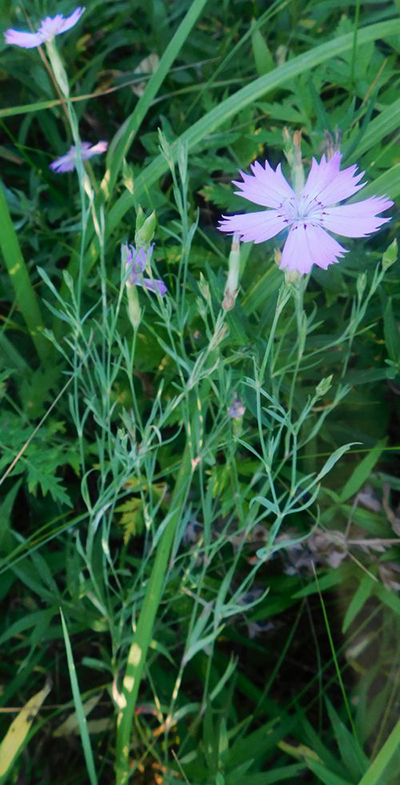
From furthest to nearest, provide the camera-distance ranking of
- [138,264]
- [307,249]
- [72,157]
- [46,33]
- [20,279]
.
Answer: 1. [72,157]
2. [20,279]
3. [46,33]
4. [138,264]
5. [307,249]

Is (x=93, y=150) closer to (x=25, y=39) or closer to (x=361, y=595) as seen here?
(x=25, y=39)

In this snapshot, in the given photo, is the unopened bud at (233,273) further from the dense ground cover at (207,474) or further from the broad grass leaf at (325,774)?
the broad grass leaf at (325,774)

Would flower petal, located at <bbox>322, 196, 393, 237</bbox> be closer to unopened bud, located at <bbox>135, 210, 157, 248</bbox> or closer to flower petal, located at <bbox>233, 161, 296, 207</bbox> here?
flower petal, located at <bbox>233, 161, 296, 207</bbox>

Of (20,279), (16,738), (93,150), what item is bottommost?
(16,738)

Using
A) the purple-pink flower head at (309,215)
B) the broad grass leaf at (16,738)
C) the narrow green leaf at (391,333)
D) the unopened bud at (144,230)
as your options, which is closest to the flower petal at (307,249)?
the purple-pink flower head at (309,215)

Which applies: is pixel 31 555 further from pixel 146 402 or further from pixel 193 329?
pixel 193 329

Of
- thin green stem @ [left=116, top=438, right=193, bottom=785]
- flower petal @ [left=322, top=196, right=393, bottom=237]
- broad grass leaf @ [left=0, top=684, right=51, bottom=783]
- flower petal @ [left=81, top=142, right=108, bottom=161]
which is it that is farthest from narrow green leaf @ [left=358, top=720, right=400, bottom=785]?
flower petal @ [left=81, top=142, right=108, bottom=161]

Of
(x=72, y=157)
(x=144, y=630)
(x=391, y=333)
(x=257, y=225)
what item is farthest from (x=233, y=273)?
(x=72, y=157)

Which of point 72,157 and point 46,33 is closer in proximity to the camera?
point 46,33
